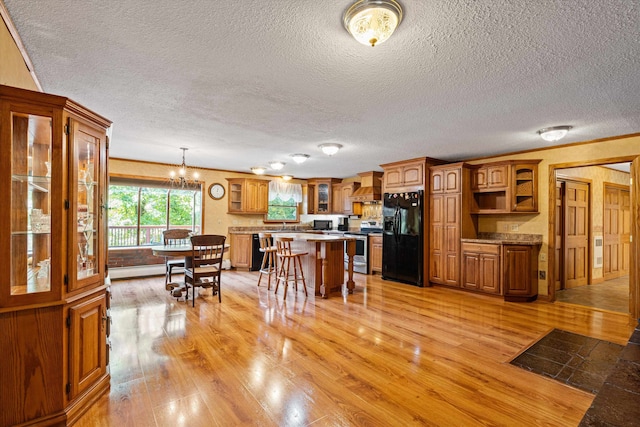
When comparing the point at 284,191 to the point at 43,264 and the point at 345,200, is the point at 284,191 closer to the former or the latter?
the point at 345,200

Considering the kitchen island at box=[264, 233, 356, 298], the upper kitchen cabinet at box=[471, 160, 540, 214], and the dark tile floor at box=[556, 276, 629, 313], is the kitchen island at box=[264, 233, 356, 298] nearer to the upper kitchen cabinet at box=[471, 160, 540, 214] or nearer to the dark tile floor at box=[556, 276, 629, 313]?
the upper kitchen cabinet at box=[471, 160, 540, 214]

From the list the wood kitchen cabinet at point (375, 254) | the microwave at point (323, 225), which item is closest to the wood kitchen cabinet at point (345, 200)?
the microwave at point (323, 225)

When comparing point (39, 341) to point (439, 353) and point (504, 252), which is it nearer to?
point (439, 353)

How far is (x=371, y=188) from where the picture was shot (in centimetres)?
718

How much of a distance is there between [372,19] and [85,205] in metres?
2.19

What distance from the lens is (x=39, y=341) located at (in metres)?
1.76

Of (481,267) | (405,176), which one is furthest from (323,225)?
(481,267)

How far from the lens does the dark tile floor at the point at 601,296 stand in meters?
4.46

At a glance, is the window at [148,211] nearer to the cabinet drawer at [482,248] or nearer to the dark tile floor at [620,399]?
the cabinet drawer at [482,248]

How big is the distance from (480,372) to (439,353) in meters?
0.39

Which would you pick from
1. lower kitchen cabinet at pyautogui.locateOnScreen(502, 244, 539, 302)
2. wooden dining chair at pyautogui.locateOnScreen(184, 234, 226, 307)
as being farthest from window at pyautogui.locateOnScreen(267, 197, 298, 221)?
lower kitchen cabinet at pyautogui.locateOnScreen(502, 244, 539, 302)

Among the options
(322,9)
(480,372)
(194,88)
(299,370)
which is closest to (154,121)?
(194,88)

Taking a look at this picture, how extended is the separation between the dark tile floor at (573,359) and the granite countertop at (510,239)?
164 cm

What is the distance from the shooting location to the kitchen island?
188 inches
